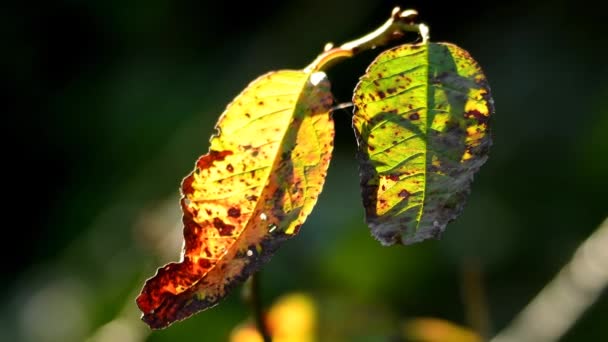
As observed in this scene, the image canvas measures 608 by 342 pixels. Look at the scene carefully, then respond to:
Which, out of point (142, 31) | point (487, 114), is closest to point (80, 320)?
point (142, 31)

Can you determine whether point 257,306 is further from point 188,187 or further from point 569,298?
point 569,298

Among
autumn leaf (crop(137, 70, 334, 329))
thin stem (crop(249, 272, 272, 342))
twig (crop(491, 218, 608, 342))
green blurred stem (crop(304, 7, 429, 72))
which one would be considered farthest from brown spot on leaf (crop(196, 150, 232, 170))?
twig (crop(491, 218, 608, 342))

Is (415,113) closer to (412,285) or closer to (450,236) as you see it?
(412,285)

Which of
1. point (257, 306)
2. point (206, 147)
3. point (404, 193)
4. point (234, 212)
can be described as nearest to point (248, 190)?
point (234, 212)

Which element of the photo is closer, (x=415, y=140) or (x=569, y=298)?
(x=415, y=140)

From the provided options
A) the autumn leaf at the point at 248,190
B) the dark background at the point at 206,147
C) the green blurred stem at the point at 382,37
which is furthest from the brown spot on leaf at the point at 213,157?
the dark background at the point at 206,147

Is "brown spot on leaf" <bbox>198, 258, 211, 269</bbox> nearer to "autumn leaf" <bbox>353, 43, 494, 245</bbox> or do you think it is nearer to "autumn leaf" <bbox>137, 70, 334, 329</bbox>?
"autumn leaf" <bbox>137, 70, 334, 329</bbox>
